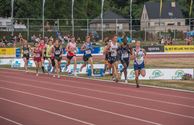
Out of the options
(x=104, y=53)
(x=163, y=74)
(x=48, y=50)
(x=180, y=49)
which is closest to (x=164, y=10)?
(x=180, y=49)

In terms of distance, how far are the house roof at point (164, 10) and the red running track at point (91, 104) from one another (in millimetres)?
81485

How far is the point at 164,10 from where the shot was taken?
108125 mm

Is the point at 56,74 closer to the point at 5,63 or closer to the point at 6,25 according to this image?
the point at 5,63

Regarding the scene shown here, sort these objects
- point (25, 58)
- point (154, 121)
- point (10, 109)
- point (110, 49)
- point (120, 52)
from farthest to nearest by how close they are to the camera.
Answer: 1. point (25, 58)
2. point (110, 49)
3. point (120, 52)
4. point (10, 109)
5. point (154, 121)

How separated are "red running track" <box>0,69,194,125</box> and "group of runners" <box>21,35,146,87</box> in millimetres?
953

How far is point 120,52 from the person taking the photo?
79.6 ft

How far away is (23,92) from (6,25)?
42789 mm

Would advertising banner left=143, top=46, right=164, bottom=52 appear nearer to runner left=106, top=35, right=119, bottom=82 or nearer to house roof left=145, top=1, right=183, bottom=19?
runner left=106, top=35, right=119, bottom=82

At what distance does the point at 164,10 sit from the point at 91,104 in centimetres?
9260

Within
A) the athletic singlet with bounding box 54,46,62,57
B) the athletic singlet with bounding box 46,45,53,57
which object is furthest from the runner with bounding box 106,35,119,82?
the athletic singlet with bounding box 46,45,53,57

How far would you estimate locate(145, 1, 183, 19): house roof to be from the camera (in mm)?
104250

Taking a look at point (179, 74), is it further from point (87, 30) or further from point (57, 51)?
point (87, 30)

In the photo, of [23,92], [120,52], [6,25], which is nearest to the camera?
[23,92]

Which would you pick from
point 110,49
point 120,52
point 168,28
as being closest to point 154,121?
point 120,52
